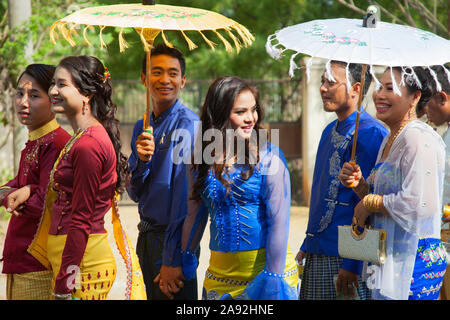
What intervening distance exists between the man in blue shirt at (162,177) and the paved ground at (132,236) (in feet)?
6.46

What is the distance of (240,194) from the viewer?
10.3ft

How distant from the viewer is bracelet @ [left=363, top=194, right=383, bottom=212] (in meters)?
3.06

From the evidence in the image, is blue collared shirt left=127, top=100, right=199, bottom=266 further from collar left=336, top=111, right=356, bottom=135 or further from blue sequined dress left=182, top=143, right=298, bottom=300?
collar left=336, top=111, right=356, bottom=135

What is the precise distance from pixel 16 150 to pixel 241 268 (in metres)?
5.40

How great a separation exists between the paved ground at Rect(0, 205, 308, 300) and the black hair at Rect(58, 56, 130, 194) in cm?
258

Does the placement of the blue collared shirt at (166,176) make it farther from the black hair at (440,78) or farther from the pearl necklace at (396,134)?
the black hair at (440,78)

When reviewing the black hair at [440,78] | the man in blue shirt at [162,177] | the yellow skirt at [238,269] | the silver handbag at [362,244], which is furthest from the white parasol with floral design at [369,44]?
the man in blue shirt at [162,177]

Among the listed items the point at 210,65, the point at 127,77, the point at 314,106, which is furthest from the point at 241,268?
the point at 127,77

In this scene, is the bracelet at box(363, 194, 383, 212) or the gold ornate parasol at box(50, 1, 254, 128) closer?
the bracelet at box(363, 194, 383, 212)

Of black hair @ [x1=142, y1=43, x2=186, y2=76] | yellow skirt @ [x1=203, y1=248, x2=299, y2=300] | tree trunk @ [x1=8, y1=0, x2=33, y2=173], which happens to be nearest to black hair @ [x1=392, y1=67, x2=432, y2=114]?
yellow skirt @ [x1=203, y1=248, x2=299, y2=300]

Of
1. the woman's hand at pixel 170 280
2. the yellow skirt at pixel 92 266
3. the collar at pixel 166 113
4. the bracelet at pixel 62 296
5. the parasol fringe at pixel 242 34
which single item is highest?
the parasol fringe at pixel 242 34

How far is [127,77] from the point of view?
47.0 ft

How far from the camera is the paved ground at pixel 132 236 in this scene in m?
5.94

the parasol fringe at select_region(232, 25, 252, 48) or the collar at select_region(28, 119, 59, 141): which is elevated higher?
the parasol fringe at select_region(232, 25, 252, 48)
